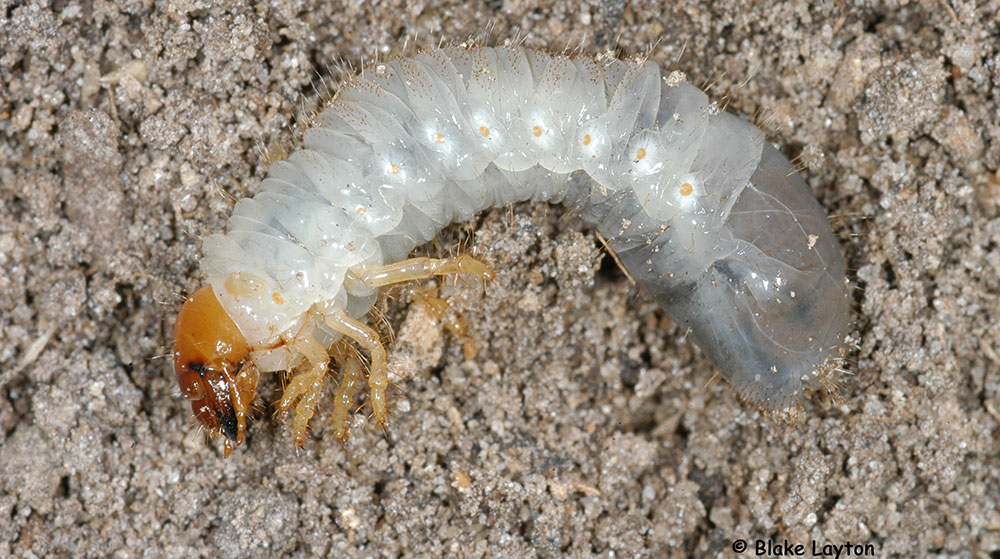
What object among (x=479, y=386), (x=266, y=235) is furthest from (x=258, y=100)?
(x=479, y=386)

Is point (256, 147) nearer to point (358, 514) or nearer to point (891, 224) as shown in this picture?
point (358, 514)

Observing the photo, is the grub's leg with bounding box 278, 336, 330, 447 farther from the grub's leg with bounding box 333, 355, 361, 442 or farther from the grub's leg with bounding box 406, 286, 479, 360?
the grub's leg with bounding box 406, 286, 479, 360

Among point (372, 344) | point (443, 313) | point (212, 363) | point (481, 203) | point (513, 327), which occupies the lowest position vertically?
point (513, 327)

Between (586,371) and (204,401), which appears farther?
(586,371)

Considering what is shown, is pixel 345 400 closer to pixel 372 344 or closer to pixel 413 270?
pixel 372 344

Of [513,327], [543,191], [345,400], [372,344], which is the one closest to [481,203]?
[543,191]

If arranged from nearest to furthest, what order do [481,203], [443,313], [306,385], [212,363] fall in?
[212,363]
[306,385]
[481,203]
[443,313]
